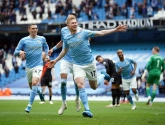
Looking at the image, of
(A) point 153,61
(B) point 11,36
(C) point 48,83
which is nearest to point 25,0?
(B) point 11,36

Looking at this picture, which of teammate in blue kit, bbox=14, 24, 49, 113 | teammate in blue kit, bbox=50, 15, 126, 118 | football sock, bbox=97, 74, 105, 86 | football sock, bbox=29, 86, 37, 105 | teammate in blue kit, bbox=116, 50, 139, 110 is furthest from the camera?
teammate in blue kit, bbox=116, 50, 139, 110

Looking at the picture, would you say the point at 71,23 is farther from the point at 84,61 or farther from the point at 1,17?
the point at 1,17

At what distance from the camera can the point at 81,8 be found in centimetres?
4862

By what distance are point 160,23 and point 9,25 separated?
54.6 feet

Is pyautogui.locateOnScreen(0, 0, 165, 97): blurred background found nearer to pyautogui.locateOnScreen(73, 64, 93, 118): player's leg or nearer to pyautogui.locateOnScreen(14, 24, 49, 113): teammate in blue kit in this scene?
pyautogui.locateOnScreen(14, 24, 49, 113): teammate in blue kit

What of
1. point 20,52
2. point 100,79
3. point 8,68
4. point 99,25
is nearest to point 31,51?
point 20,52

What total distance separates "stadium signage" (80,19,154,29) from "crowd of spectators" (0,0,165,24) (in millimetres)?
696

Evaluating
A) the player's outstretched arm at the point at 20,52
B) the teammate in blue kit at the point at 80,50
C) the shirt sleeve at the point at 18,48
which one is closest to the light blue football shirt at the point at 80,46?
the teammate in blue kit at the point at 80,50

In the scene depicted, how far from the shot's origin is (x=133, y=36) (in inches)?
1889

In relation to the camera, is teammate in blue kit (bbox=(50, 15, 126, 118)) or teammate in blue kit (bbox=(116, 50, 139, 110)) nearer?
teammate in blue kit (bbox=(50, 15, 126, 118))

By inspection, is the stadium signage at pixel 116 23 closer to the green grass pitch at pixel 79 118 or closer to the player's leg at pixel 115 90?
the player's leg at pixel 115 90

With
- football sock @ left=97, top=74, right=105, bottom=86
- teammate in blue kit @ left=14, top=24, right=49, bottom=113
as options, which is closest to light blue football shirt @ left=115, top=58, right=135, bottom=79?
teammate in blue kit @ left=14, top=24, right=49, bottom=113

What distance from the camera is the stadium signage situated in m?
43.4

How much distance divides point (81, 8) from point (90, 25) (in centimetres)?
379
